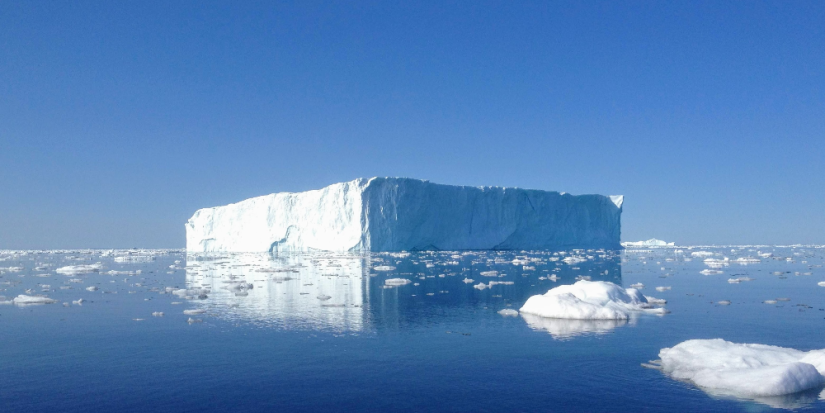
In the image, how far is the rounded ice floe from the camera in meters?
5.55

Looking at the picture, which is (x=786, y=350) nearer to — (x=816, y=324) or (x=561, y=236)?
(x=816, y=324)

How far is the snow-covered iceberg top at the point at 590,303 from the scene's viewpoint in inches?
391

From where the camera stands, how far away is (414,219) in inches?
1460

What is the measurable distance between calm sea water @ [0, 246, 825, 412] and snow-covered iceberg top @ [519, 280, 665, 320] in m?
0.42

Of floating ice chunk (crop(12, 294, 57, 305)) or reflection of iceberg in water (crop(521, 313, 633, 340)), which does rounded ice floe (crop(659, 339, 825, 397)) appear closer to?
reflection of iceberg in water (crop(521, 313, 633, 340))

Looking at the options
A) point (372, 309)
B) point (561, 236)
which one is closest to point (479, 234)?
point (561, 236)

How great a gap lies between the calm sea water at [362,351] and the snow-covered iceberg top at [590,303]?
1.37ft

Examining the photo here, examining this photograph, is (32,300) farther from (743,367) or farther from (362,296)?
(743,367)

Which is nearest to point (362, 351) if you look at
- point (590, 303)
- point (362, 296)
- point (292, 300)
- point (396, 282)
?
point (590, 303)

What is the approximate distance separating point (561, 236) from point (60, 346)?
1516 inches

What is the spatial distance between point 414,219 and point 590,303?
27.1 metres

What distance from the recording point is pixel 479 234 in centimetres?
3994

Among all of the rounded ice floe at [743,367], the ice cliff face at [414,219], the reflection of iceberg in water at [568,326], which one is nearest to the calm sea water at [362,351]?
the reflection of iceberg in water at [568,326]

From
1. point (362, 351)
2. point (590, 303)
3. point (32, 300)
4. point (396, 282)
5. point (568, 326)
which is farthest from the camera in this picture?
point (396, 282)
